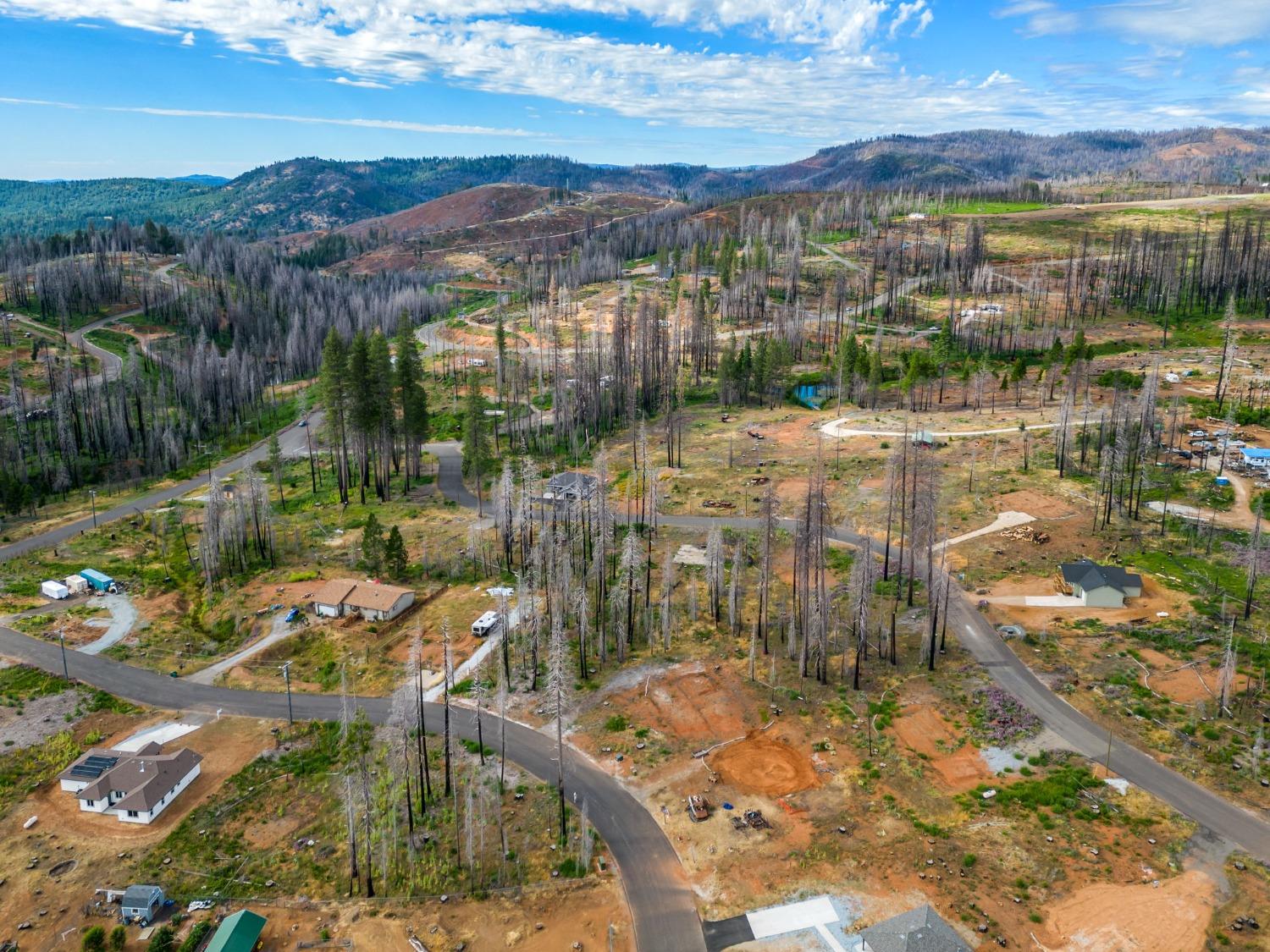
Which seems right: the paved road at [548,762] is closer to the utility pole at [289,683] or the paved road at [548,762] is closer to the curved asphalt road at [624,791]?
the curved asphalt road at [624,791]

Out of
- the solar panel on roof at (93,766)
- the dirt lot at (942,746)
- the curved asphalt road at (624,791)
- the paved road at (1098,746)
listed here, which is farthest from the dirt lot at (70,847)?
the paved road at (1098,746)

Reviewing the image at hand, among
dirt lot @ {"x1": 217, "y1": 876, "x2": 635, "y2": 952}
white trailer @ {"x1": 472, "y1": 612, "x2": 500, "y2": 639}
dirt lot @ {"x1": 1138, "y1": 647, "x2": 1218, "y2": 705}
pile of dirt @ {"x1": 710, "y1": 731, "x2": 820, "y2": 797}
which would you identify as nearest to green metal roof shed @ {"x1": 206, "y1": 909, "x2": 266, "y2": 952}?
dirt lot @ {"x1": 217, "y1": 876, "x2": 635, "y2": 952}

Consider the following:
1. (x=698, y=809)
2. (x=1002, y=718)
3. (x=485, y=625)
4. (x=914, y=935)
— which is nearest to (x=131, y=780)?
(x=485, y=625)

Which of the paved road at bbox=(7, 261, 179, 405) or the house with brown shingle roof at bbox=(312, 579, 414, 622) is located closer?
the house with brown shingle roof at bbox=(312, 579, 414, 622)

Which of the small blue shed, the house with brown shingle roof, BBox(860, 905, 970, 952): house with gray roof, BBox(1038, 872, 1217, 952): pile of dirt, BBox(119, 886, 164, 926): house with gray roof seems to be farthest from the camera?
the small blue shed

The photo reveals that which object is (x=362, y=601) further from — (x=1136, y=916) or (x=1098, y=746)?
(x=1136, y=916)

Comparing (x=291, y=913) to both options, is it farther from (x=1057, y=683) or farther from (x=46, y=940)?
(x=1057, y=683)

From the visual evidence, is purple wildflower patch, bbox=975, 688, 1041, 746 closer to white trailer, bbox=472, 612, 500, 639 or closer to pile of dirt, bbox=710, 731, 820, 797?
pile of dirt, bbox=710, 731, 820, 797
